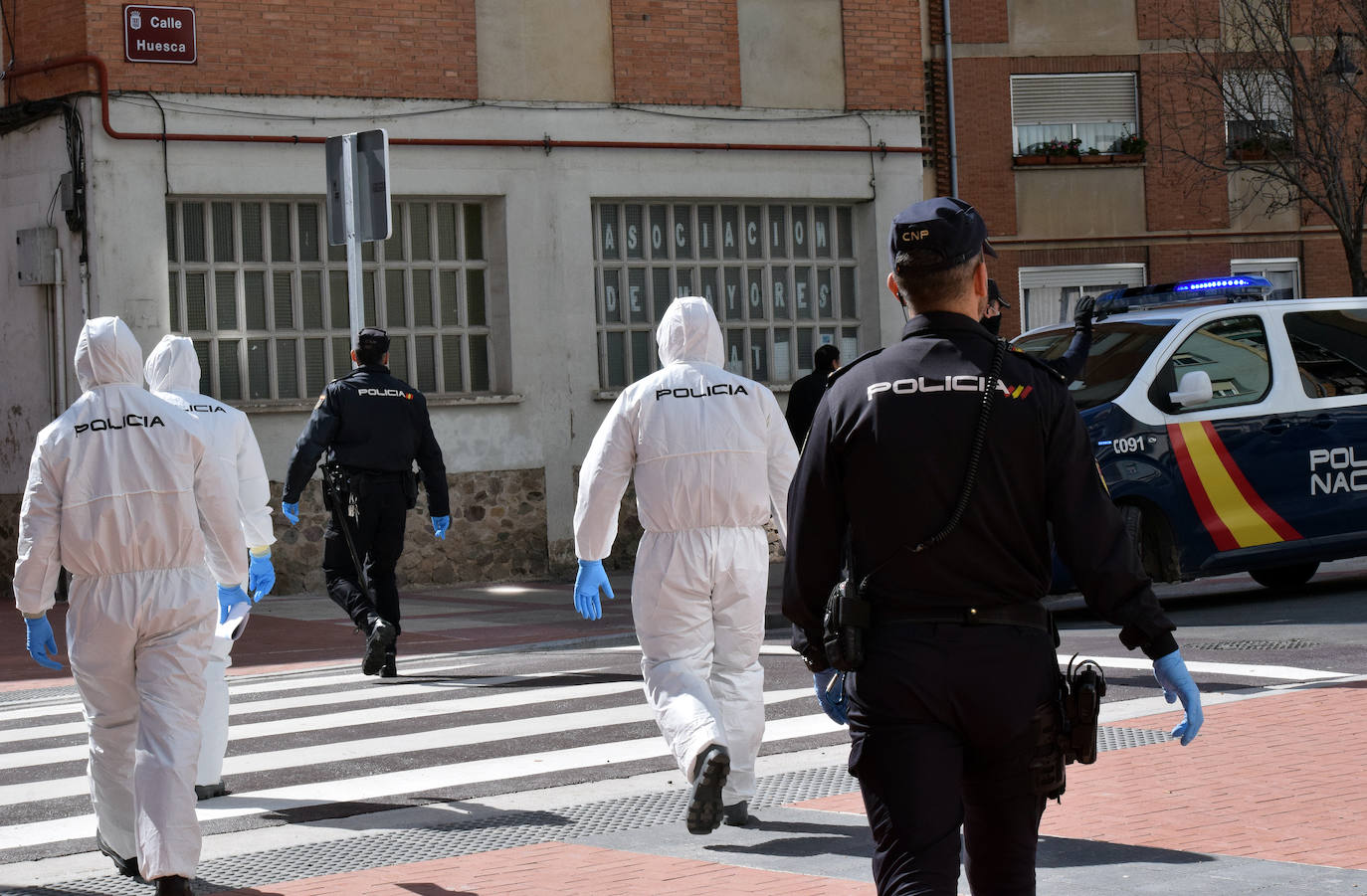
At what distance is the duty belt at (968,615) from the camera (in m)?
3.68

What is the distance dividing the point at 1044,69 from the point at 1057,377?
75.9 ft

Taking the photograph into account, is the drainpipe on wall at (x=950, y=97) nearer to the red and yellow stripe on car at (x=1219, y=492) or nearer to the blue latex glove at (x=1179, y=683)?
the red and yellow stripe on car at (x=1219, y=492)

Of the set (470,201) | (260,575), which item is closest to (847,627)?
(260,575)

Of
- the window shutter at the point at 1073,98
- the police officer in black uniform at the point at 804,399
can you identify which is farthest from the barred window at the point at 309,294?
the window shutter at the point at 1073,98

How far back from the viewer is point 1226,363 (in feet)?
40.9

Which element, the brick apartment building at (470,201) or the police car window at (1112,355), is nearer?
the police car window at (1112,355)

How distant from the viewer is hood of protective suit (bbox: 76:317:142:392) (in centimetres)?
602

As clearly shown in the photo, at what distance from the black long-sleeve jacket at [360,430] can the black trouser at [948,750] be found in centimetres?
766

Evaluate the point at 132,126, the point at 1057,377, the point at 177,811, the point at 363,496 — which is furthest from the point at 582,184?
the point at 1057,377

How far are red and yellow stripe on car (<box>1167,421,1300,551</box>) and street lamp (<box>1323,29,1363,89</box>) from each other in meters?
12.3

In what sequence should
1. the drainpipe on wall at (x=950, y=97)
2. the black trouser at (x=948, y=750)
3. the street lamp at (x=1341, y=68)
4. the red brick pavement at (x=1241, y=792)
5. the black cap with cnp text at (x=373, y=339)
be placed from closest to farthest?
the black trouser at (x=948, y=750) → the red brick pavement at (x=1241, y=792) → the black cap with cnp text at (x=373, y=339) → the street lamp at (x=1341, y=68) → the drainpipe on wall at (x=950, y=97)

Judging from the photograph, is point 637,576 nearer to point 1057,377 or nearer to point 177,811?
point 177,811

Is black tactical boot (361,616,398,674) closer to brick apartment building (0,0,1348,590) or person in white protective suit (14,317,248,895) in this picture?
person in white protective suit (14,317,248,895)

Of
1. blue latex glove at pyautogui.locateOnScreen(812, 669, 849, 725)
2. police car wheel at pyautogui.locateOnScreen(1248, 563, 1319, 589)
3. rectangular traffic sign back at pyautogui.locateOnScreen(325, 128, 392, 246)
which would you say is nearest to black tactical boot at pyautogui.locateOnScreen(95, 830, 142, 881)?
blue latex glove at pyautogui.locateOnScreen(812, 669, 849, 725)
